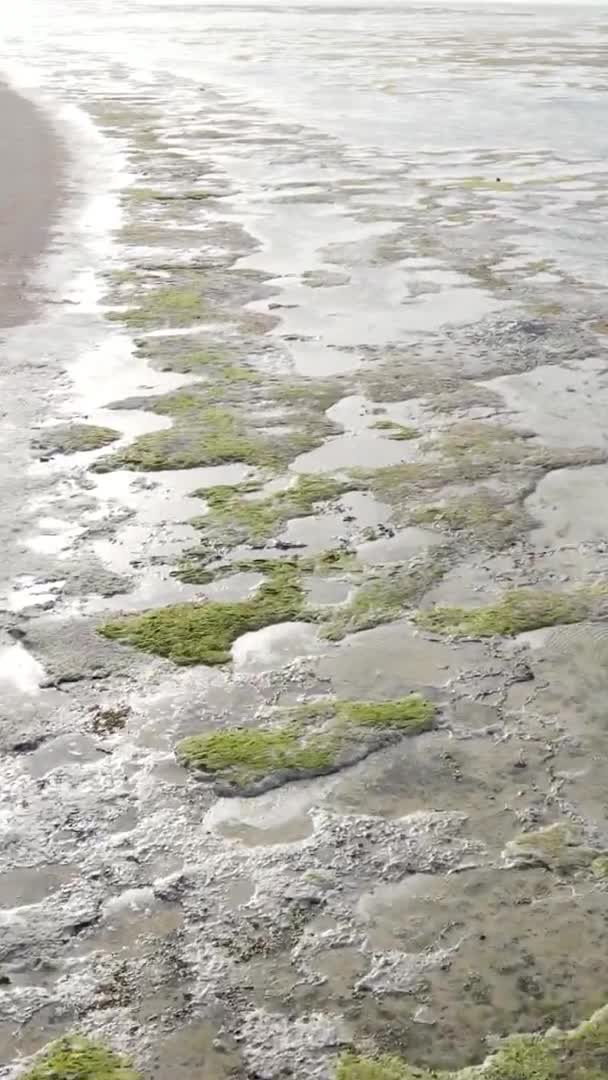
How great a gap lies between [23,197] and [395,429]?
6900mm

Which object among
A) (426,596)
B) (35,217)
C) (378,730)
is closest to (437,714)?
(378,730)

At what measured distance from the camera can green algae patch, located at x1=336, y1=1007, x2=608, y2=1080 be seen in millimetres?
2408

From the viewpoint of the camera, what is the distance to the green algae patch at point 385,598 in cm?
399

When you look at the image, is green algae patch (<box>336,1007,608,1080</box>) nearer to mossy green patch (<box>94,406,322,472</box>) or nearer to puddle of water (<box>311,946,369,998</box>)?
puddle of water (<box>311,946,369,998</box>)

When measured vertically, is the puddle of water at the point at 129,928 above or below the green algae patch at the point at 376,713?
above

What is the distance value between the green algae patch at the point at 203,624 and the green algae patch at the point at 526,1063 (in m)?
1.53

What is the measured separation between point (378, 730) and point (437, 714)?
0.57 ft

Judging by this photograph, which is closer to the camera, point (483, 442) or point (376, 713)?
point (376, 713)

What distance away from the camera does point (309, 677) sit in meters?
3.70

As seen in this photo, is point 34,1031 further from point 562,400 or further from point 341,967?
point 562,400

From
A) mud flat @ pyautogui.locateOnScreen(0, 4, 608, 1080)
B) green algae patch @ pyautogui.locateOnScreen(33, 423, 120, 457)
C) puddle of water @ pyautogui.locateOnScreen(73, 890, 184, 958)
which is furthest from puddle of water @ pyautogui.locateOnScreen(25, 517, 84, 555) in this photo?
puddle of water @ pyautogui.locateOnScreen(73, 890, 184, 958)

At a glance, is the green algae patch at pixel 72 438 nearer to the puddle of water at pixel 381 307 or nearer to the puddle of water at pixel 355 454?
the puddle of water at pixel 355 454

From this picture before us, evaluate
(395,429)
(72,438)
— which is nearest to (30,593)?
(72,438)

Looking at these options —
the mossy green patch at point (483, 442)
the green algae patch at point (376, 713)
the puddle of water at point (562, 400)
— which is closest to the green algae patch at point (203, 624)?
the green algae patch at point (376, 713)
